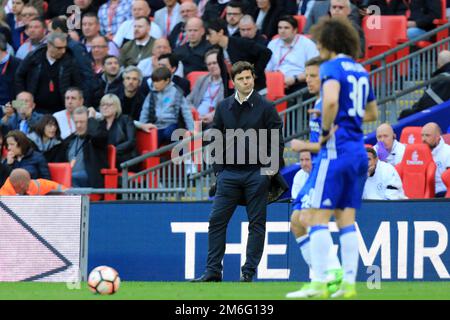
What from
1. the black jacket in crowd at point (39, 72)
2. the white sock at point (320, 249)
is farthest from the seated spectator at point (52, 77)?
the white sock at point (320, 249)

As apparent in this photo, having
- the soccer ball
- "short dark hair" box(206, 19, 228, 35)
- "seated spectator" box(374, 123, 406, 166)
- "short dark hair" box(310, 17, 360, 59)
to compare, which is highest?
"short dark hair" box(206, 19, 228, 35)

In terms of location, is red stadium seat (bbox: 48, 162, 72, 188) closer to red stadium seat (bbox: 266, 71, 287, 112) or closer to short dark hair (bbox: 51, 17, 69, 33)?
red stadium seat (bbox: 266, 71, 287, 112)

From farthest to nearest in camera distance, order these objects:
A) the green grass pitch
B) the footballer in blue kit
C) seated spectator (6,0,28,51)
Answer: seated spectator (6,0,28,51) → the green grass pitch → the footballer in blue kit

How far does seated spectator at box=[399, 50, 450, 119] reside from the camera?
699 inches

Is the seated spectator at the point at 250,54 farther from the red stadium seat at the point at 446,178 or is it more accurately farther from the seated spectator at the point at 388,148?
the red stadium seat at the point at 446,178

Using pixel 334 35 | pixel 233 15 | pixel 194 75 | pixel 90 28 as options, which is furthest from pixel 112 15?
pixel 334 35

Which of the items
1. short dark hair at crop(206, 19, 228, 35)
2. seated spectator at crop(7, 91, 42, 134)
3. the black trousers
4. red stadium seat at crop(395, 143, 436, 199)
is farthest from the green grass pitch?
short dark hair at crop(206, 19, 228, 35)

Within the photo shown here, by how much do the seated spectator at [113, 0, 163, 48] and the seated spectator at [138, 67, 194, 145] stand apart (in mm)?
2264

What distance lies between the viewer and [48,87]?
18984 mm

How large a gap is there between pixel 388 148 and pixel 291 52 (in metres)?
2.75

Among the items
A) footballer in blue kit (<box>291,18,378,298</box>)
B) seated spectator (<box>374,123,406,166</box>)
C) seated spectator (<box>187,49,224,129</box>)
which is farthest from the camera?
seated spectator (<box>187,49,224,129</box>)

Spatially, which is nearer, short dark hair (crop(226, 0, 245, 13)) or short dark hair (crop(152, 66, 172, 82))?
short dark hair (crop(152, 66, 172, 82))

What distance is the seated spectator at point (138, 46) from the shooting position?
19766mm

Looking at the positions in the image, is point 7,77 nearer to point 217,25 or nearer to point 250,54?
point 217,25
